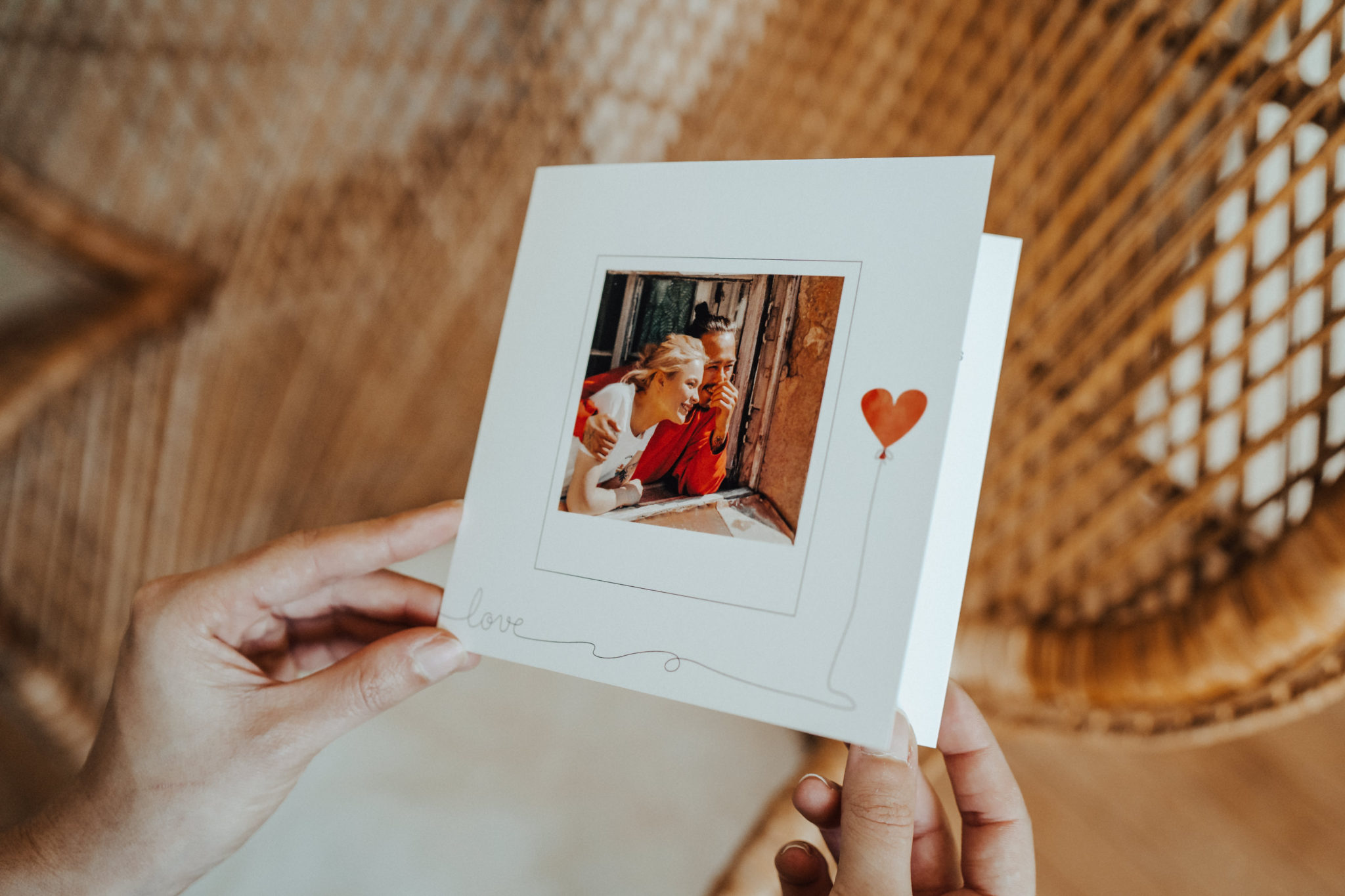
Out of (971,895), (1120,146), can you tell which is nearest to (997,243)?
(1120,146)

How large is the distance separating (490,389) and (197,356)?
2.16ft

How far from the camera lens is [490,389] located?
0.44m

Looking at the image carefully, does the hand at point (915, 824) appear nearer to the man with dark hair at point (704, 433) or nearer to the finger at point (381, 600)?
the man with dark hair at point (704, 433)

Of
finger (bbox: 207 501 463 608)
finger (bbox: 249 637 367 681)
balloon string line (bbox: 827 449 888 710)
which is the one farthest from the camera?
finger (bbox: 249 637 367 681)

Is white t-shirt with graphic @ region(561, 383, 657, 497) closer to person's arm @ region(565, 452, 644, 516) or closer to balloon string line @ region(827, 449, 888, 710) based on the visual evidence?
person's arm @ region(565, 452, 644, 516)

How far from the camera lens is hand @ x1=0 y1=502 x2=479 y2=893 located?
42 centimetres

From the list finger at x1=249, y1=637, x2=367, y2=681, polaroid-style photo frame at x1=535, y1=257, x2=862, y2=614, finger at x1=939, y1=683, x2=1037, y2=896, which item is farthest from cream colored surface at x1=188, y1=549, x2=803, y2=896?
polaroid-style photo frame at x1=535, y1=257, x2=862, y2=614

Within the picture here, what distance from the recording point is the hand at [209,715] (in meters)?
0.42

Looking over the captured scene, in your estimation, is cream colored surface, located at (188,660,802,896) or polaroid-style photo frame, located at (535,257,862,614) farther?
cream colored surface, located at (188,660,802,896)

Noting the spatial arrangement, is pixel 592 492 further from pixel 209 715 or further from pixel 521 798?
pixel 521 798

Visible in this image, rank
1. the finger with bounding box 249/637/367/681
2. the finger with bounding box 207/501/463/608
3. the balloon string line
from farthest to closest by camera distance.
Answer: the finger with bounding box 249/637/367/681 < the finger with bounding box 207/501/463/608 < the balloon string line

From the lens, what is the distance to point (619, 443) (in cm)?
41

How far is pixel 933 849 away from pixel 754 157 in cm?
62

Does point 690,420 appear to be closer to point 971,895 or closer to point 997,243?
point 997,243
